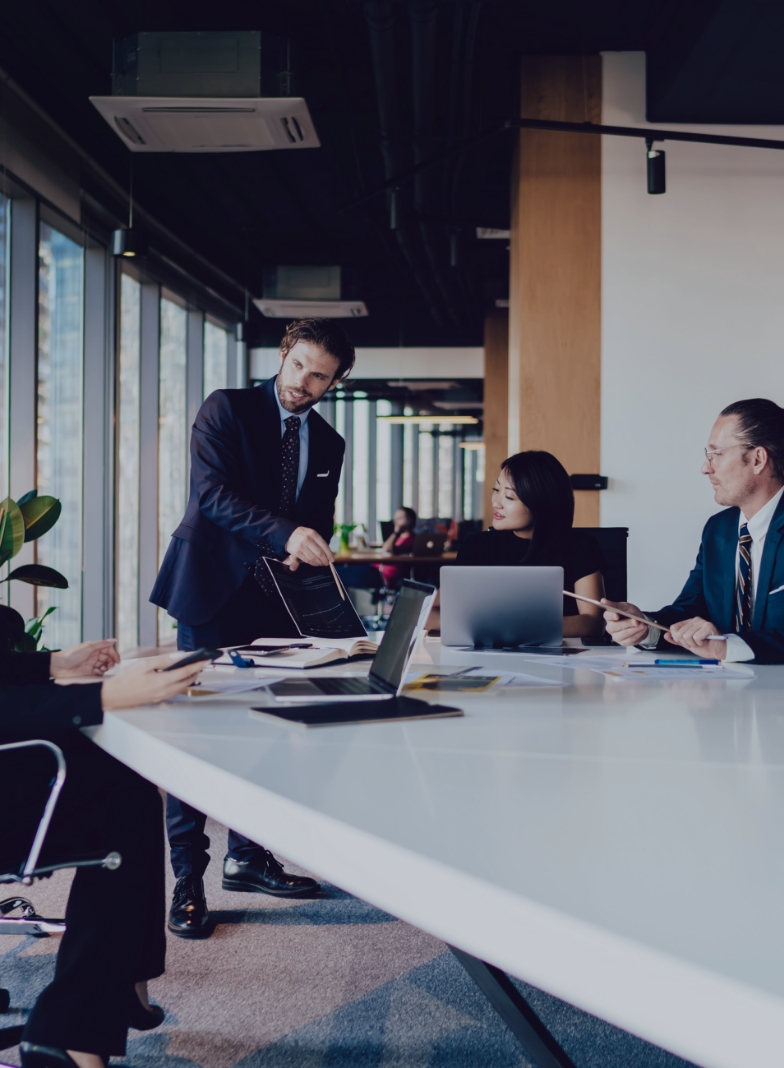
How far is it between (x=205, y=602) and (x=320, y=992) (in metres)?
1.13

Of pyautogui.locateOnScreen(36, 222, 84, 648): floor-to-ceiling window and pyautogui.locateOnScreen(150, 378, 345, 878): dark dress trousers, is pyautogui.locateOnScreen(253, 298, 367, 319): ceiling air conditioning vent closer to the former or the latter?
pyautogui.locateOnScreen(36, 222, 84, 648): floor-to-ceiling window

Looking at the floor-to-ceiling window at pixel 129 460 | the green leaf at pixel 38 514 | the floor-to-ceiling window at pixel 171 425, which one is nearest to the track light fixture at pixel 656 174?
the green leaf at pixel 38 514

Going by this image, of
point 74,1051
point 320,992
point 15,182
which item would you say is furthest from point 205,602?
point 15,182

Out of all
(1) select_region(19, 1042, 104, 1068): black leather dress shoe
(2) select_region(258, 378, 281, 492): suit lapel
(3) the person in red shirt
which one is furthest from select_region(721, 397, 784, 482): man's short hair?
(3) the person in red shirt

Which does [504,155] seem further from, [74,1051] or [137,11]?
[74,1051]

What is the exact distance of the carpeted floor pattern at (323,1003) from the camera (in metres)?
1.99

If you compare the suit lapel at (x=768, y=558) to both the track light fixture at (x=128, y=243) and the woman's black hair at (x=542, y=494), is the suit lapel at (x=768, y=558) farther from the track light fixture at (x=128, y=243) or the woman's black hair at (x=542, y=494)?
the track light fixture at (x=128, y=243)

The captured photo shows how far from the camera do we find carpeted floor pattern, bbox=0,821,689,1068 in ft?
6.53

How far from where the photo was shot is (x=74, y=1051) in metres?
1.53

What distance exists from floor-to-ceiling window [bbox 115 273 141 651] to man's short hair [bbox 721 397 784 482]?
21.3 feet

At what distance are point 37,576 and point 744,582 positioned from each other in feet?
10.1

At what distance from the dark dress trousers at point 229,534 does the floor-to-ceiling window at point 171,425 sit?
6669 mm

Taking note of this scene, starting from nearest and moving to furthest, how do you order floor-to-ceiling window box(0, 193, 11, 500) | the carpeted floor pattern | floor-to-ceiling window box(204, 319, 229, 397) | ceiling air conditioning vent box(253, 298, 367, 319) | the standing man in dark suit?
the carpeted floor pattern < the standing man in dark suit < floor-to-ceiling window box(0, 193, 11, 500) < ceiling air conditioning vent box(253, 298, 367, 319) < floor-to-ceiling window box(204, 319, 229, 397)

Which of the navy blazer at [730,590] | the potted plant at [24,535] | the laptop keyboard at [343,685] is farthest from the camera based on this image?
the potted plant at [24,535]
